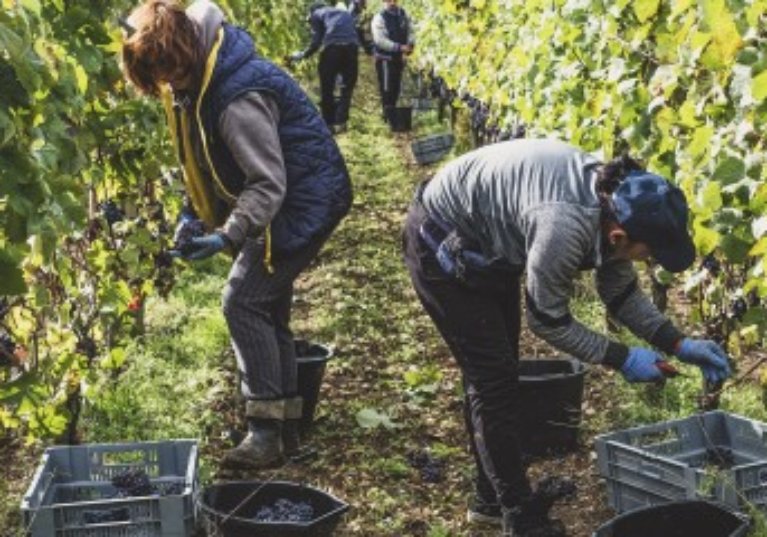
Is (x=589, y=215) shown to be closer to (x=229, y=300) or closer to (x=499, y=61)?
(x=229, y=300)

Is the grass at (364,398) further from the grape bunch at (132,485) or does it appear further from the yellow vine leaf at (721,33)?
the yellow vine leaf at (721,33)

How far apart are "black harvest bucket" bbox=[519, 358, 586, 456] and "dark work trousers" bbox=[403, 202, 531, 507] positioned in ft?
2.48

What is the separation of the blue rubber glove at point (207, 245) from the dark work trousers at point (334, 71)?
29.3 ft

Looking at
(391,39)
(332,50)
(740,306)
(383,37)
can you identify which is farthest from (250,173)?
(391,39)

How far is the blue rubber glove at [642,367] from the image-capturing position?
3.45 meters

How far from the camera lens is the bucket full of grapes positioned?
3645mm

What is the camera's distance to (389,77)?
1432 centimetres

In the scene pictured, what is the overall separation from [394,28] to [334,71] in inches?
55.3

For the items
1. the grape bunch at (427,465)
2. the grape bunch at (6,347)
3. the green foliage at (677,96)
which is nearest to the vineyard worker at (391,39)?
the green foliage at (677,96)

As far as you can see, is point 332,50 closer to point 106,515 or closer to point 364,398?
point 364,398

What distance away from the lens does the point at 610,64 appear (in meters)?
4.80

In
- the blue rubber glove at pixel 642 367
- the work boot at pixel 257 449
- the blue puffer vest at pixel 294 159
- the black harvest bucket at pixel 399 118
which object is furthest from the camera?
the black harvest bucket at pixel 399 118

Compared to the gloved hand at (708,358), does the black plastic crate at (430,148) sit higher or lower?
lower

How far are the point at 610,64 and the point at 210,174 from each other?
162 cm
